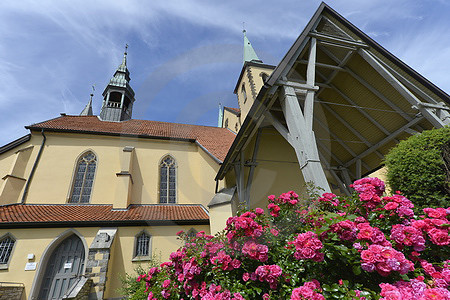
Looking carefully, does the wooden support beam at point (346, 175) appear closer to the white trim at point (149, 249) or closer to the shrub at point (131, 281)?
the shrub at point (131, 281)

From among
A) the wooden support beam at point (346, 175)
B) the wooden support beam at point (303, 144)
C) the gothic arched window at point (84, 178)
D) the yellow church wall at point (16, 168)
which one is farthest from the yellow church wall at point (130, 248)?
the wooden support beam at point (346, 175)

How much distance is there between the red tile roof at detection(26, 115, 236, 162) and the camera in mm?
11836

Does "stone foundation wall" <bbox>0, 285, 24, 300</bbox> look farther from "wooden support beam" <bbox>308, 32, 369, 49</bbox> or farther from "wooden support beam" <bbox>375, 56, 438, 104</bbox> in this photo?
"wooden support beam" <bbox>375, 56, 438, 104</bbox>

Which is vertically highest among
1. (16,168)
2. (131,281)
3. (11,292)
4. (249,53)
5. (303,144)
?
(249,53)

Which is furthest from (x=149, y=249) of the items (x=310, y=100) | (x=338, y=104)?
(x=338, y=104)

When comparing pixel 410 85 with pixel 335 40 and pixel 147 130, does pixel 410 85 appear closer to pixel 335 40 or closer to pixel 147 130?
pixel 335 40

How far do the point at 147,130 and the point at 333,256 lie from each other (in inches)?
553

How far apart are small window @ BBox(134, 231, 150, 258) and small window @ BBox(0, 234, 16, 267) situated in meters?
4.37

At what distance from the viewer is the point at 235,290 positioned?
6.01 feet

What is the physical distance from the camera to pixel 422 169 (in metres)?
3.16

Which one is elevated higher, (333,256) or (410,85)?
Result: (410,85)

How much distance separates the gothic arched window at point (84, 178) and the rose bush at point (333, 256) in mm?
10679

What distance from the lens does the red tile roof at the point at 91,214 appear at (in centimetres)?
819

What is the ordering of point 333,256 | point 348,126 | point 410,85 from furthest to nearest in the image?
1. point 348,126
2. point 410,85
3. point 333,256
